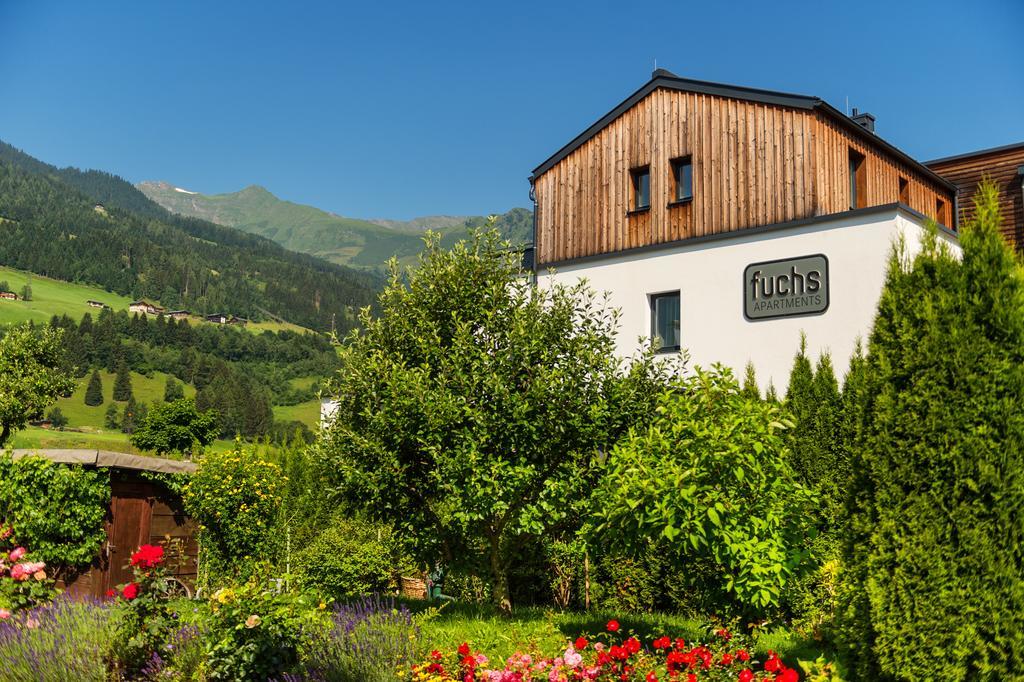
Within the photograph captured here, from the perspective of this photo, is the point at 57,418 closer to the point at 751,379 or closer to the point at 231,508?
the point at 231,508

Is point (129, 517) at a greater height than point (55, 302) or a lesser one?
lesser

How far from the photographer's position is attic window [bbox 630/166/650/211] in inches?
874

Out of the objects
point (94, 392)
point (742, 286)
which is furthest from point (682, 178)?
point (94, 392)

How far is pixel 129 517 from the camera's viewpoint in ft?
50.8

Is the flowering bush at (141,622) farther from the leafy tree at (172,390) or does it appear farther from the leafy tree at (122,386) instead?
the leafy tree at (122,386)

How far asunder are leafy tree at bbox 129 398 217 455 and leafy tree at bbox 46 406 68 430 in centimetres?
5341

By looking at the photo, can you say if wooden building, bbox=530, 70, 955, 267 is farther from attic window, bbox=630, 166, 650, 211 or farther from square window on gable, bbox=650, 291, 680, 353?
square window on gable, bbox=650, 291, 680, 353

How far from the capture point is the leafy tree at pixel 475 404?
10.9 meters

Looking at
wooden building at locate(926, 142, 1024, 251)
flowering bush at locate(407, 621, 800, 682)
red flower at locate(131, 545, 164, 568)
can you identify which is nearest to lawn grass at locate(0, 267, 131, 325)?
wooden building at locate(926, 142, 1024, 251)

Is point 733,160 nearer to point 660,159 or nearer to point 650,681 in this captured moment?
point 660,159

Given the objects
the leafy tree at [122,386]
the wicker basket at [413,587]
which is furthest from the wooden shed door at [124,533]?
the leafy tree at [122,386]

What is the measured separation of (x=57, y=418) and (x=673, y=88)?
335ft

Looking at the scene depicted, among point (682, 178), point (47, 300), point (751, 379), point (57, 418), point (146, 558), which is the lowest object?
point (146, 558)

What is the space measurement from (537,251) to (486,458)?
14384 millimetres
